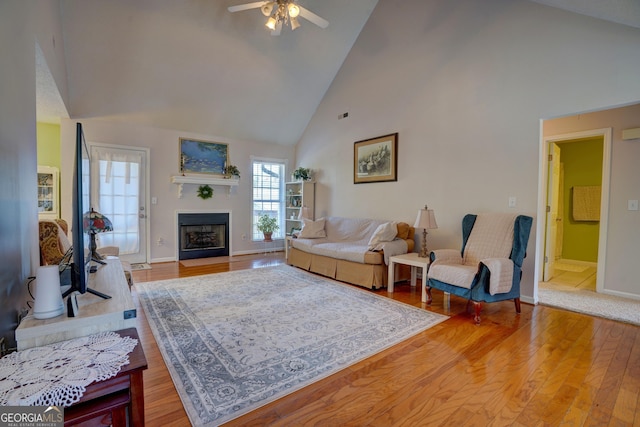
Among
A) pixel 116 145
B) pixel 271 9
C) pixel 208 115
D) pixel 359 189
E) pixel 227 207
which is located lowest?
pixel 227 207

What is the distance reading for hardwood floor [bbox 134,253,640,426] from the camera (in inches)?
62.1

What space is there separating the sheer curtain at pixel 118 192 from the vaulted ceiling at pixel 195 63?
26.1 inches

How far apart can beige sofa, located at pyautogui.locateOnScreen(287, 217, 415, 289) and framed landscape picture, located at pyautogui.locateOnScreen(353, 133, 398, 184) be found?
768 mm

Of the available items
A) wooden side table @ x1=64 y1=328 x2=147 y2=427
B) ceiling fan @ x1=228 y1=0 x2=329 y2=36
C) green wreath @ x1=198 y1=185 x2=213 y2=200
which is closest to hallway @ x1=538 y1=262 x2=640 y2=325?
wooden side table @ x1=64 y1=328 x2=147 y2=427

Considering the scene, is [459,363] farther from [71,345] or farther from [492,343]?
[71,345]

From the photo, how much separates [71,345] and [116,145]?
498 cm

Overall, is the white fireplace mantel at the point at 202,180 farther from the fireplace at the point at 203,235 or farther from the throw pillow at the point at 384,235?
the throw pillow at the point at 384,235

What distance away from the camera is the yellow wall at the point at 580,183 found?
538cm

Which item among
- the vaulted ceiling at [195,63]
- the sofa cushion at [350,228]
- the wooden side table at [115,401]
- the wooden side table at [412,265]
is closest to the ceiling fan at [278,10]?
the vaulted ceiling at [195,63]

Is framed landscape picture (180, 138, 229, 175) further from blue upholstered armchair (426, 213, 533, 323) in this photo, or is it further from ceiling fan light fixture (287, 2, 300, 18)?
blue upholstered armchair (426, 213, 533, 323)

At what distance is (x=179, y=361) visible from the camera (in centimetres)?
210

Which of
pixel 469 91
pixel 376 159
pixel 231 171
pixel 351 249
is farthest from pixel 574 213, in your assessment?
pixel 231 171

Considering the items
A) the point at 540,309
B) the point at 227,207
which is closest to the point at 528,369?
the point at 540,309

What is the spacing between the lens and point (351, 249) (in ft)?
14.0
